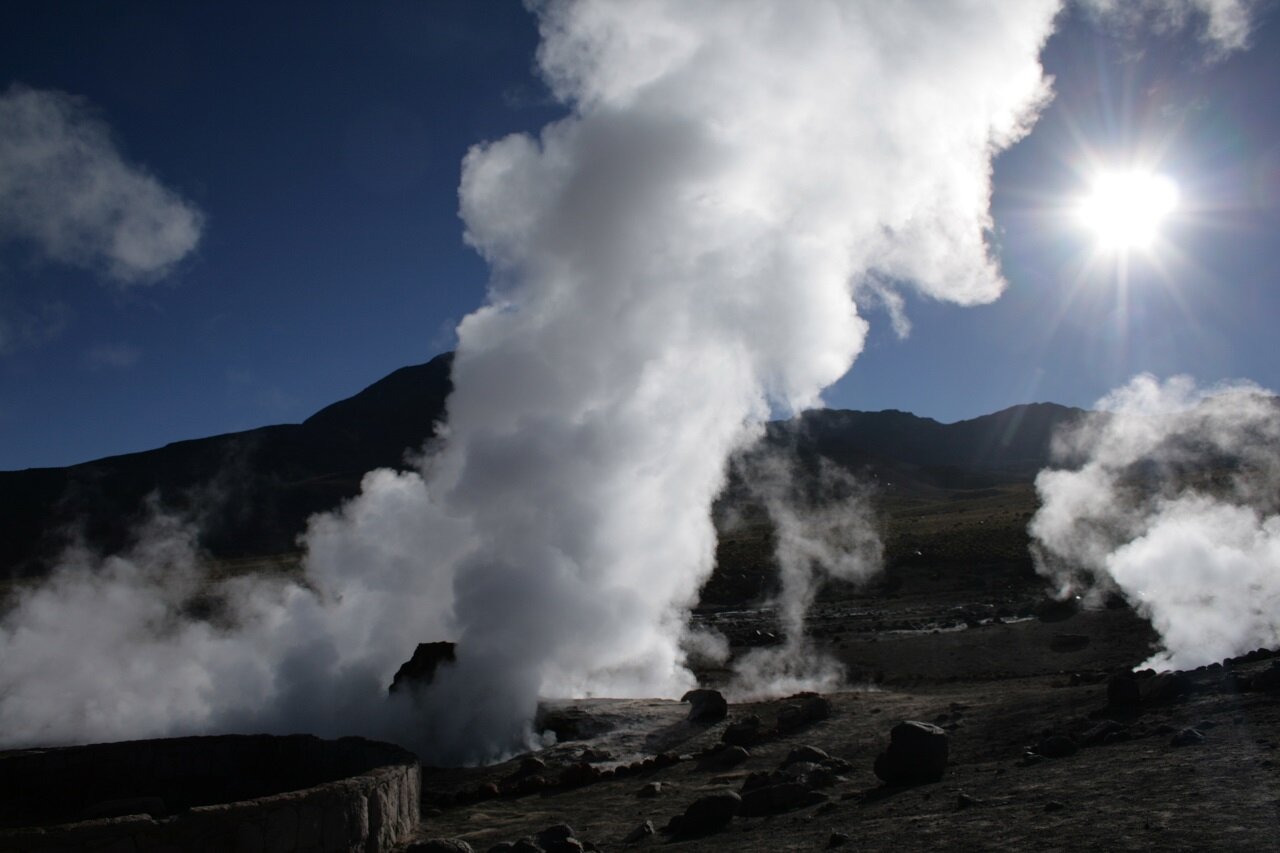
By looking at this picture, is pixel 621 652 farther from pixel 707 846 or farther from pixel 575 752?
pixel 707 846

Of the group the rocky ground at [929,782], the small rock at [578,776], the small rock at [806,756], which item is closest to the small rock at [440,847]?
the rocky ground at [929,782]

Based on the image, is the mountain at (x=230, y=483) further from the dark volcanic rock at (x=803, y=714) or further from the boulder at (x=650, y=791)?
the boulder at (x=650, y=791)

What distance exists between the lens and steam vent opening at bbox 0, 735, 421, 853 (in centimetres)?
891

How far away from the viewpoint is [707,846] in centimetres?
890

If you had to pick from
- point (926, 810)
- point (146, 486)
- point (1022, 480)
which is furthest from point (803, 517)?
point (146, 486)

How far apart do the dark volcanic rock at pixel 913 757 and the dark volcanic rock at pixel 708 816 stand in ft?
6.25

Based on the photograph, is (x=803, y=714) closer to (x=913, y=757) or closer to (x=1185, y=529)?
(x=913, y=757)

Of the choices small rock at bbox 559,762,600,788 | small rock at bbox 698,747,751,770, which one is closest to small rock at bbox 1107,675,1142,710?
small rock at bbox 698,747,751,770

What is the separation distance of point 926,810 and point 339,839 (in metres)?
5.89

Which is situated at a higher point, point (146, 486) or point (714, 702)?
point (146, 486)

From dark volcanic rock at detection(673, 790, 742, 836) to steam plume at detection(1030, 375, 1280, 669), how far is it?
12089mm

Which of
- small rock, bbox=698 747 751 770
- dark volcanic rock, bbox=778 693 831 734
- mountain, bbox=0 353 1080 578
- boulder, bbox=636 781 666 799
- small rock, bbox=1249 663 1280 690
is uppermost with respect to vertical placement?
mountain, bbox=0 353 1080 578

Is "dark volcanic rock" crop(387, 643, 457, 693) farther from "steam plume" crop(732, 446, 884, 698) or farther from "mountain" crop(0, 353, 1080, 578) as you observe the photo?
"mountain" crop(0, 353, 1080, 578)

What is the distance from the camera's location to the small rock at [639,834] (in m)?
9.73
